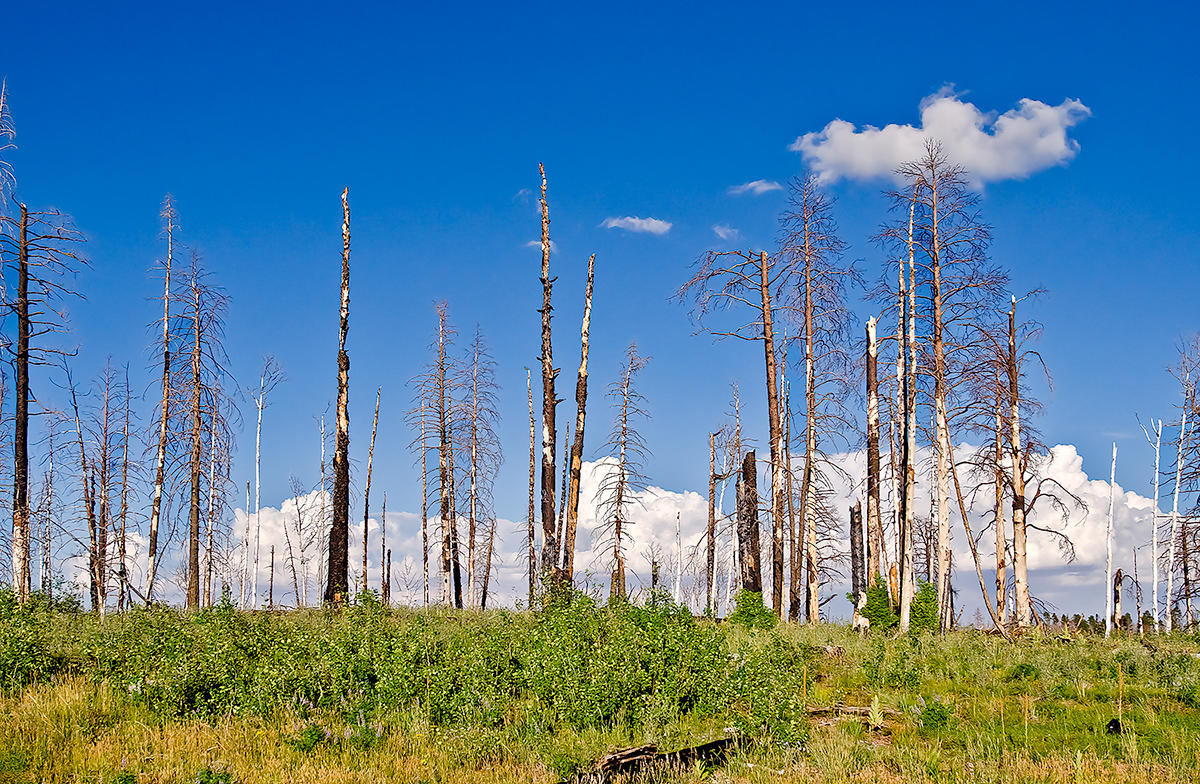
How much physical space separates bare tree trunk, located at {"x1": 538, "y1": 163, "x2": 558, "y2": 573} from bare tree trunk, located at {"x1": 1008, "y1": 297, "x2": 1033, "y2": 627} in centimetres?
1236

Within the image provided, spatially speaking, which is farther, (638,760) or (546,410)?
(546,410)

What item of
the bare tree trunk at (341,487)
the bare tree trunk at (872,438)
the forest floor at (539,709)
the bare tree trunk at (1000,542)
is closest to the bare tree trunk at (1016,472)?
the bare tree trunk at (1000,542)

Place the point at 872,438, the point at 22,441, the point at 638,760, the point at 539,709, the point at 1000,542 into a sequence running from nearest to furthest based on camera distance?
1. the point at 638,760
2. the point at 539,709
3. the point at 22,441
4. the point at 872,438
5. the point at 1000,542

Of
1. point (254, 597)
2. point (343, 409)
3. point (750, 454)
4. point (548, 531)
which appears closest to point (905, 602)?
point (750, 454)

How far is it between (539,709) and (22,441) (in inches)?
647

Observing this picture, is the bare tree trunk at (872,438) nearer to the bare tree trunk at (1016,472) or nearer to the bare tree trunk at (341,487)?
the bare tree trunk at (1016,472)

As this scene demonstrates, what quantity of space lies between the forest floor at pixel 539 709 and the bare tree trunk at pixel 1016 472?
1016 cm

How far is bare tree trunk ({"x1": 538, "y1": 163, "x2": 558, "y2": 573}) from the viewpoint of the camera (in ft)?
66.0

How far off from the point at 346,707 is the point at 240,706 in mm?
1313

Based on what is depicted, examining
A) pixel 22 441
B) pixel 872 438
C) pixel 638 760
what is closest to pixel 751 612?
pixel 872 438

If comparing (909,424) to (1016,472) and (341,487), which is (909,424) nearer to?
(1016,472)

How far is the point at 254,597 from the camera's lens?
3631 centimetres

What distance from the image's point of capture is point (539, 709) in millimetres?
9555

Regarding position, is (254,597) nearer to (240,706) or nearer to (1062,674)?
(240,706)
